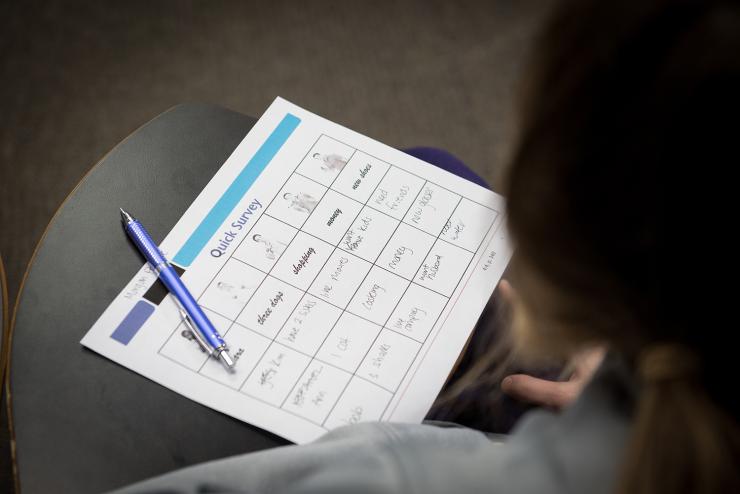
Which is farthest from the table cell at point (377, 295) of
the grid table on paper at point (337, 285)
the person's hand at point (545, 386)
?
the person's hand at point (545, 386)

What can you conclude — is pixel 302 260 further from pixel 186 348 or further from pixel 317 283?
pixel 186 348

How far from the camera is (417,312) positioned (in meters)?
0.61

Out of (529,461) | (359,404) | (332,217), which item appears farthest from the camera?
(332,217)

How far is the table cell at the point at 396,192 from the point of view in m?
0.67

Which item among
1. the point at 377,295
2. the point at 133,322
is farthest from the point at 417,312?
the point at 133,322

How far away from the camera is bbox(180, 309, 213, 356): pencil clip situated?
570 millimetres

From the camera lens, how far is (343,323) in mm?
595

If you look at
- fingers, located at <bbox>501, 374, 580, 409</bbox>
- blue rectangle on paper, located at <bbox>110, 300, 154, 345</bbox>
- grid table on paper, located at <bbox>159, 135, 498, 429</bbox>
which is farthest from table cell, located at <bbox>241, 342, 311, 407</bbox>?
fingers, located at <bbox>501, 374, 580, 409</bbox>

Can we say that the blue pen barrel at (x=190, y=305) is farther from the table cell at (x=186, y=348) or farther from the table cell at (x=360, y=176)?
the table cell at (x=360, y=176)

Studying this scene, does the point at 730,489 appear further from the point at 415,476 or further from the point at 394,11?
the point at 394,11

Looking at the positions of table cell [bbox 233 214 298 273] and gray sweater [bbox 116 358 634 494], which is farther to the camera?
table cell [bbox 233 214 298 273]

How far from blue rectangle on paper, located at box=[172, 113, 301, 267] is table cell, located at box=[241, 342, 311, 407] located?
0.13 metres

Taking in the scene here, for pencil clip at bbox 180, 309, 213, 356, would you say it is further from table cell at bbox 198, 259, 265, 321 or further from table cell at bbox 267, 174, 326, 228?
table cell at bbox 267, 174, 326, 228

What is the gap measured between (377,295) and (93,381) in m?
0.26
